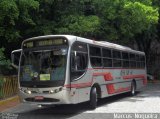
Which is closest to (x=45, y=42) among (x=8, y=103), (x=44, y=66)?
(x=44, y=66)

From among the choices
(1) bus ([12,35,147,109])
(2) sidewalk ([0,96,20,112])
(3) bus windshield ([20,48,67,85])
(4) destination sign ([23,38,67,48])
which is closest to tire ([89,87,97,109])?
(1) bus ([12,35,147,109])

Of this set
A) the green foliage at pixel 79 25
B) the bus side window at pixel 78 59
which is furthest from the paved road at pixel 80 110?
the green foliage at pixel 79 25

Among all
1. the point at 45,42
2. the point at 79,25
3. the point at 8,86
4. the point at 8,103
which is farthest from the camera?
the point at 79,25

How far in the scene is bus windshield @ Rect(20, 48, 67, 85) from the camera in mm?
12695

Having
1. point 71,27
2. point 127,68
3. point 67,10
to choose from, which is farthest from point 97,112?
point 67,10

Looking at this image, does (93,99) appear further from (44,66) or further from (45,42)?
(45,42)

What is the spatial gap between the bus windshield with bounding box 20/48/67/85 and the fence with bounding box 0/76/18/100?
7.78 ft

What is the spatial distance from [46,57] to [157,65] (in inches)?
920

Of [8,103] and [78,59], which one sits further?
[8,103]

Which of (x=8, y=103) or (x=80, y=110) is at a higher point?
(x=8, y=103)

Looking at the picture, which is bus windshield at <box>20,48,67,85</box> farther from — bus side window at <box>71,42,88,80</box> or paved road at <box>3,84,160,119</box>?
paved road at <box>3,84,160,119</box>

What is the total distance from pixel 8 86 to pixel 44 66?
409 cm

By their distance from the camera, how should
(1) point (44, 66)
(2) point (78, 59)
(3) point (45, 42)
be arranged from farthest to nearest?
(2) point (78, 59) < (3) point (45, 42) < (1) point (44, 66)

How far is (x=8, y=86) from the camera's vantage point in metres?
16.4
